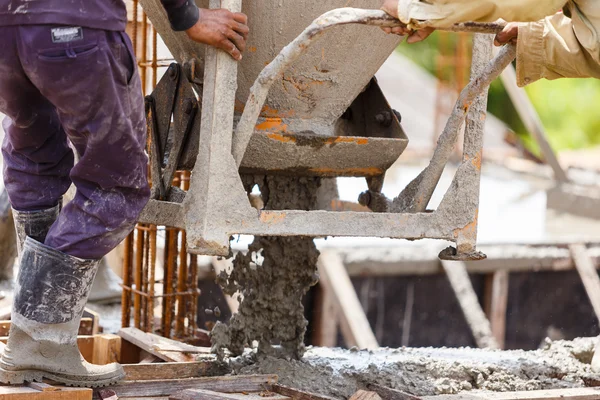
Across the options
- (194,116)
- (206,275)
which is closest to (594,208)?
(206,275)

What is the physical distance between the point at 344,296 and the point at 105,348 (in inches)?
182

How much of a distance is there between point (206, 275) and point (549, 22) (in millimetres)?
5225

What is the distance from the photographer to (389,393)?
404 centimetres

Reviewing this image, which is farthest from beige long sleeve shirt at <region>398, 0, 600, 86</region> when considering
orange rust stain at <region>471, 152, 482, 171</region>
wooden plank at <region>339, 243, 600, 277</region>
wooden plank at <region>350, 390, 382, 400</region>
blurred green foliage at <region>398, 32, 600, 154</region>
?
blurred green foliage at <region>398, 32, 600, 154</region>

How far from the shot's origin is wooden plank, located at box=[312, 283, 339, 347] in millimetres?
9344

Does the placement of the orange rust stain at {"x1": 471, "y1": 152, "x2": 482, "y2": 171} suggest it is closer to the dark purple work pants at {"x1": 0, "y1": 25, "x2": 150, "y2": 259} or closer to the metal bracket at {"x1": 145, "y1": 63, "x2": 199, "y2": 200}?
the metal bracket at {"x1": 145, "y1": 63, "x2": 199, "y2": 200}

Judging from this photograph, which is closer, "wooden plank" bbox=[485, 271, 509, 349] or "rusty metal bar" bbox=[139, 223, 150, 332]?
"rusty metal bar" bbox=[139, 223, 150, 332]

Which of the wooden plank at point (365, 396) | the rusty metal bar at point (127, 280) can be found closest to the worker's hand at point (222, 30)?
the wooden plank at point (365, 396)

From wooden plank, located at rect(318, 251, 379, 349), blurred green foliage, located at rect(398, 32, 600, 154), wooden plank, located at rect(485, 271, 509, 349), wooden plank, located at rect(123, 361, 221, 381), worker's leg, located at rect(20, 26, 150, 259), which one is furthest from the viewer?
blurred green foliage, located at rect(398, 32, 600, 154)

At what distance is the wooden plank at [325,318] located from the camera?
30.7 feet

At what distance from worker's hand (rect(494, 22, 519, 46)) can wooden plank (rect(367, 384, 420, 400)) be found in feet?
5.11

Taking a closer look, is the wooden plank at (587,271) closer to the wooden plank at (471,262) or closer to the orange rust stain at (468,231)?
the wooden plank at (471,262)

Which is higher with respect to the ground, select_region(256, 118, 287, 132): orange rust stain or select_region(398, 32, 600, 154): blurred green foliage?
select_region(398, 32, 600, 154): blurred green foliage

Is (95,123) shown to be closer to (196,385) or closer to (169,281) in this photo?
(196,385)
